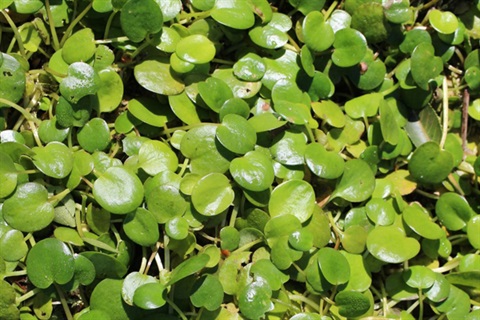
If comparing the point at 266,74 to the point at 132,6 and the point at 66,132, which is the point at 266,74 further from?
the point at 66,132

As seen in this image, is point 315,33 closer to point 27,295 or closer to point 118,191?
point 118,191

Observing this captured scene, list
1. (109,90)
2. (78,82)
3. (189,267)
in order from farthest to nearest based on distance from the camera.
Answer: (109,90) < (78,82) < (189,267)

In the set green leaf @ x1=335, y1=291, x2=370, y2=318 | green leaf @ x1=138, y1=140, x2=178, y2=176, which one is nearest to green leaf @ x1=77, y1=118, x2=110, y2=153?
green leaf @ x1=138, y1=140, x2=178, y2=176

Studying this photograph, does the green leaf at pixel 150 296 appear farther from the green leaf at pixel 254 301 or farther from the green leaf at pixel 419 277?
the green leaf at pixel 419 277

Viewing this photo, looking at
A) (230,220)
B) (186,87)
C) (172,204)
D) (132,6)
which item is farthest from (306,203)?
(132,6)

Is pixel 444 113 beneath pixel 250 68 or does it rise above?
beneath

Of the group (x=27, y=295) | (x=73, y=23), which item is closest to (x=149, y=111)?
(x=73, y=23)
